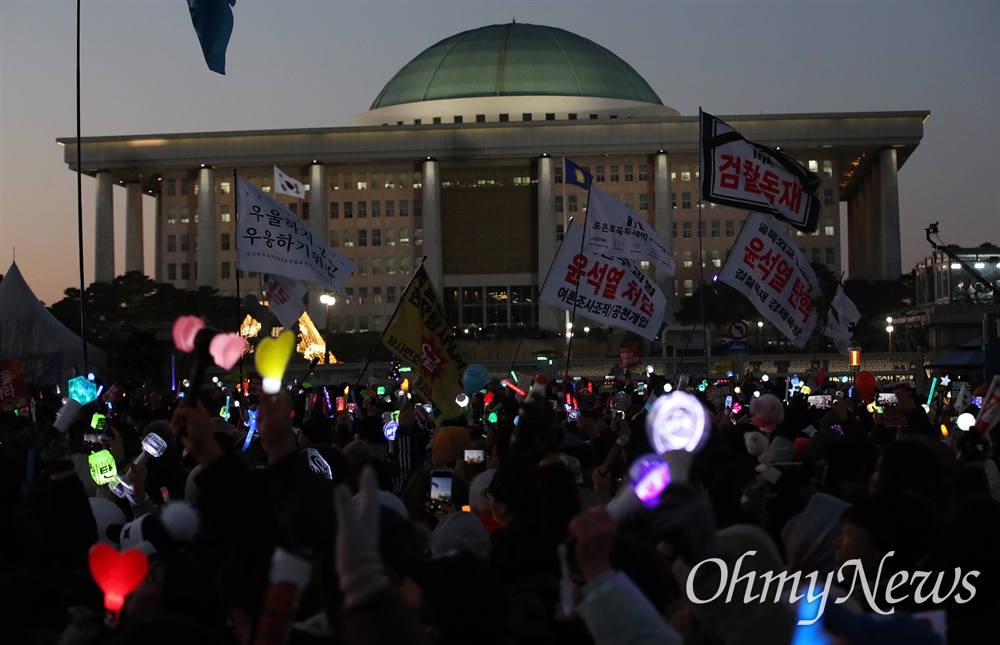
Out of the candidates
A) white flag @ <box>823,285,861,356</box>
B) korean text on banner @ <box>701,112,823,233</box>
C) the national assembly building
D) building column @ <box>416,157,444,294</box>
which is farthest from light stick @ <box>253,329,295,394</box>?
building column @ <box>416,157,444,294</box>

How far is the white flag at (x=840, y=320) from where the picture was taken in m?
22.0

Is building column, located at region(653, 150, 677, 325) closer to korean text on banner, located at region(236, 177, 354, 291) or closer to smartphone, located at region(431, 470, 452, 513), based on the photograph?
korean text on banner, located at region(236, 177, 354, 291)

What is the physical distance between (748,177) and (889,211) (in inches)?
3319

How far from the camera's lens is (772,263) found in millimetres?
14180

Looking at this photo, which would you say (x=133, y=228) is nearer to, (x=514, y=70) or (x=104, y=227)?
(x=104, y=227)

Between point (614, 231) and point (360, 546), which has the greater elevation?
point (614, 231)

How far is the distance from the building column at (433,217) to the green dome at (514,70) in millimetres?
13683

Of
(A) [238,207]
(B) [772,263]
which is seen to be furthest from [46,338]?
(B) [772,263]

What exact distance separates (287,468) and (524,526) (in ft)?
3.25

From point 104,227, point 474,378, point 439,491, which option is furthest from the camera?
point 104,227

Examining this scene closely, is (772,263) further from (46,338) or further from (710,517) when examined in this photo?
(46,338)

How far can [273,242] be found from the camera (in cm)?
1603

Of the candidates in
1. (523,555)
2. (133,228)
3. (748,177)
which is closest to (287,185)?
(748,177)

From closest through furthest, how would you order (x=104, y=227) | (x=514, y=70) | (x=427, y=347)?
1. (x=427, y=347)
2. (x=104, y=227)
3. (x=514, y=70)
